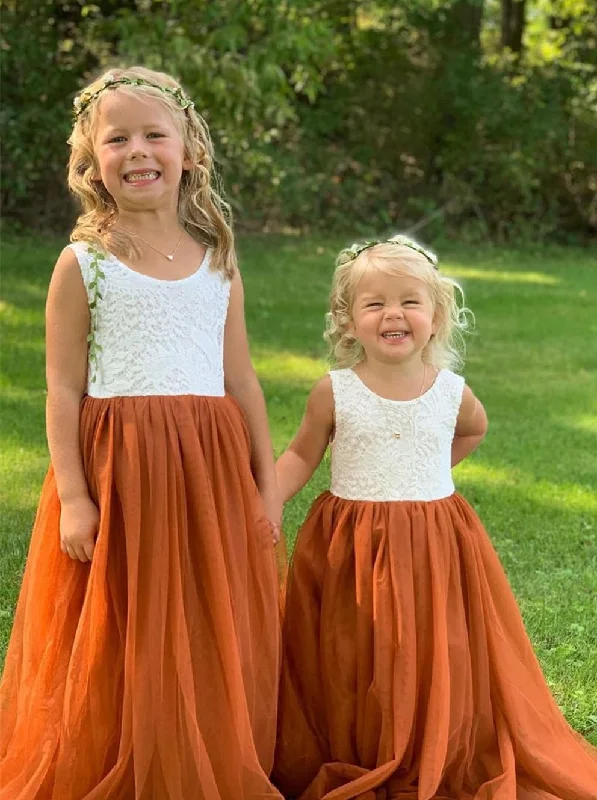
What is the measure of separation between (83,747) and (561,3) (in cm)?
1602

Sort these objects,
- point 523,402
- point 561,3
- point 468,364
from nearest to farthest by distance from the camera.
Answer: point 523,402, point 468,364, point 561,3

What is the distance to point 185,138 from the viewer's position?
258cm

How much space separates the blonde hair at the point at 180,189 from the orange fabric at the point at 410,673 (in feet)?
2.37

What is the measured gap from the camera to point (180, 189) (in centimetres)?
263

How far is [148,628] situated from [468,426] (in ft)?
3.23

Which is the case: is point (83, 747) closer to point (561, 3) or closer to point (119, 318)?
point (119, 318)

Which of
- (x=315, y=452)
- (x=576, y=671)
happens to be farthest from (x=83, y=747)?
(x=576, y=671)

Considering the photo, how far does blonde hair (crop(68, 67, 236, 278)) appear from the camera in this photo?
2.50 meters

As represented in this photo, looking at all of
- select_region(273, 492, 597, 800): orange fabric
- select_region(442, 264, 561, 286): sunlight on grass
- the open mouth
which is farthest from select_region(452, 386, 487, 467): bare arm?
select_region(442, 264, 561, 286): sunlight on grass

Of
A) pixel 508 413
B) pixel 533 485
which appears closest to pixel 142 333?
pixel 533 485

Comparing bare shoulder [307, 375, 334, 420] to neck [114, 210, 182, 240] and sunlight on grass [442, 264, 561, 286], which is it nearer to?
neck [114, 210, 182, 240]

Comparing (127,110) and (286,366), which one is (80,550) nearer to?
(127,110)

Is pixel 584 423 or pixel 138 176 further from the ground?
pixel 138 176

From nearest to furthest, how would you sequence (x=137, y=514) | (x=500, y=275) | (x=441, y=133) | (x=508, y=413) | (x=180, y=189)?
(x=137, y=514)
(x=180, y=189)
(x=508, y=413)
(x=500, y=275)
(x=441, y=133)
